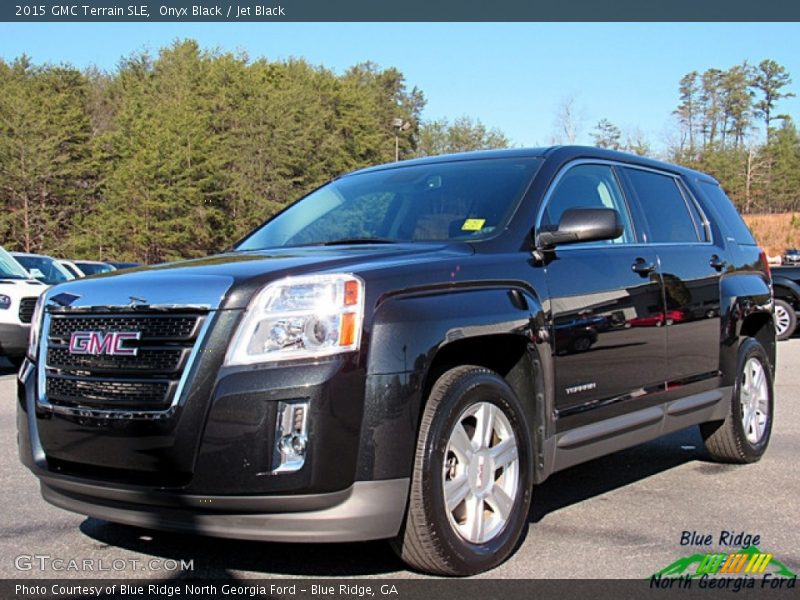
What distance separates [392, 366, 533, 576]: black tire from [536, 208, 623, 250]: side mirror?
2.57 feet

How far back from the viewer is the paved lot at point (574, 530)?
12.5 feet

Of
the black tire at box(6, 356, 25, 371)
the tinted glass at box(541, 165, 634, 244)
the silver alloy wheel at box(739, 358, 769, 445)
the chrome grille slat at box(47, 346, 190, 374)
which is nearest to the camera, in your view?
the chrome grille slat at box(47, 346, 190, 374)

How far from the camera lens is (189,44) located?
7412cm

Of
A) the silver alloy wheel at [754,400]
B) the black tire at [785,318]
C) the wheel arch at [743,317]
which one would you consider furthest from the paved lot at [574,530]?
the black tire at [785,318]

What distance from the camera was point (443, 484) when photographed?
3459 mm

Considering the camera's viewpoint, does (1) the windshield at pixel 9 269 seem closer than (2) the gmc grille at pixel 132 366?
No

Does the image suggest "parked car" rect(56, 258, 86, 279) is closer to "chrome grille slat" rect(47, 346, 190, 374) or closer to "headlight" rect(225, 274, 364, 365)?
"chrome grille slat" rect(47, 346, 190, 374)

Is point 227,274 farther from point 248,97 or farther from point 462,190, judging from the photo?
point 248,97

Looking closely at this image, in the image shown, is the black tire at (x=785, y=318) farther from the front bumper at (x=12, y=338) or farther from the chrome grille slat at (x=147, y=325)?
the chrome grille slat at (x=147, y=325)

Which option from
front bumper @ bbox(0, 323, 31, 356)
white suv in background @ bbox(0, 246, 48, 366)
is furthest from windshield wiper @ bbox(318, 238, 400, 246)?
front bumper @ bbox(0, 323, 31, 356)

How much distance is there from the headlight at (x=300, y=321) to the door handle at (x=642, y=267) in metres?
2.03

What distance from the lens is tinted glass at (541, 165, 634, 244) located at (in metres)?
4.57

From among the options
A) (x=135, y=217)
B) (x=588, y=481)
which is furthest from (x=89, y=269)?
(x=135, y=217)

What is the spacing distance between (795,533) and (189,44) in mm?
75687
